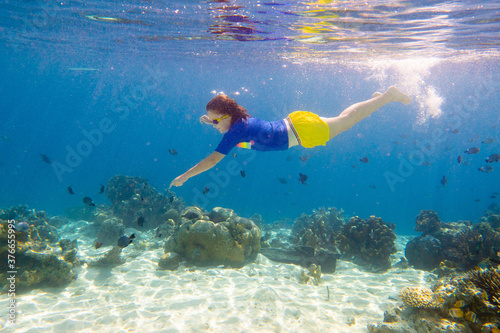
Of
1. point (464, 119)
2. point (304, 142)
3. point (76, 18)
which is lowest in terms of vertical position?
point (464, 119)

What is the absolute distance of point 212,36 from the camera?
1802cm

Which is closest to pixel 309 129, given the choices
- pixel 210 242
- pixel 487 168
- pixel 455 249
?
pixel 210 242

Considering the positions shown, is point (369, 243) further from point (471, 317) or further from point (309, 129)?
point (309, 129)

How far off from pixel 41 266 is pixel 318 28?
1750 cm

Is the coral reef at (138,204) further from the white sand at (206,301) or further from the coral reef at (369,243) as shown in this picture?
the coral reef at (369,243)

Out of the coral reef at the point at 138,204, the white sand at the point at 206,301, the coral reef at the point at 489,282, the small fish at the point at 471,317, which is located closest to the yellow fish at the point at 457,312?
the small fish at the point at 471,317

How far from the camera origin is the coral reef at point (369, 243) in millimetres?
8547

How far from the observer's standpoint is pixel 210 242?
A: 294 inches

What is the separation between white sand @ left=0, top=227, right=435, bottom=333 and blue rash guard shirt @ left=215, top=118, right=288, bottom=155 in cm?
307

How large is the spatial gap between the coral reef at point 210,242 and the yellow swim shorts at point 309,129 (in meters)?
4.23

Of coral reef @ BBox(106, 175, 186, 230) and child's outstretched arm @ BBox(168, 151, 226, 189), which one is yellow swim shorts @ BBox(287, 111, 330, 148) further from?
coral reef @ BBox(106, 175, 186, 230)

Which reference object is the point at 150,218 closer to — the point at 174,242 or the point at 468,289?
the point at 174,242

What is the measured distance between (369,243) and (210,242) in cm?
600

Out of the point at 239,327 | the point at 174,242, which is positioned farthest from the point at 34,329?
the point at 174,242
